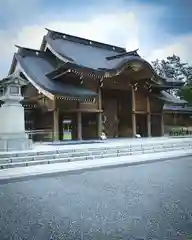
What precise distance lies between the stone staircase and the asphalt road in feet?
7.37

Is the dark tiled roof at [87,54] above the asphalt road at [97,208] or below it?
above

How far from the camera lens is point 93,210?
442cm

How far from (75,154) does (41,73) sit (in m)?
9.38

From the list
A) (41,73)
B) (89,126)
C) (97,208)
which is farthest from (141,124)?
(97,208)

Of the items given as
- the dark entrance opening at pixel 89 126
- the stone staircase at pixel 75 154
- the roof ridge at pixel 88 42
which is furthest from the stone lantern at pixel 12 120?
the roof ridge at pixel 88 42

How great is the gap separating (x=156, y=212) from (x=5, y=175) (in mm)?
4769

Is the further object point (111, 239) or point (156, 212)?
point (156, 212)

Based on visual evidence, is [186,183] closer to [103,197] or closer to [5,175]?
[103,197]

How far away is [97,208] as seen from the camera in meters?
4.55

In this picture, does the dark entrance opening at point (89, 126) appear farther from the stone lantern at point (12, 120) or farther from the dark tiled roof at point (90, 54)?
the stone lantern at point (12, 120)

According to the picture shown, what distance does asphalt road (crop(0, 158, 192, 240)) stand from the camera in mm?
3465

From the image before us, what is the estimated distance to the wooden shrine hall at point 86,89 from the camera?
17.3 metres

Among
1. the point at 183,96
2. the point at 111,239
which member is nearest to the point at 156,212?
the point at 111,239

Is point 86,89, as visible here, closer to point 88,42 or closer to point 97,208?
point 88,42
